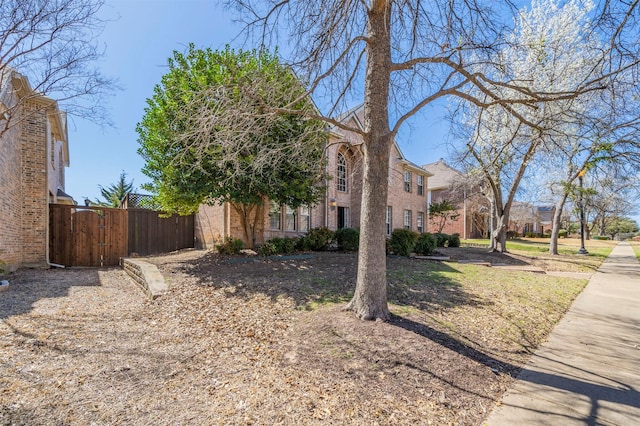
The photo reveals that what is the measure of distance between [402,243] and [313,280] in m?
6.40

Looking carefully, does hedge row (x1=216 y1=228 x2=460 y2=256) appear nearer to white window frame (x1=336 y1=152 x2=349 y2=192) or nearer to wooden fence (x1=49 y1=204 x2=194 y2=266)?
wooden fence (x1=49 y1=204 x2=194 y2=266)

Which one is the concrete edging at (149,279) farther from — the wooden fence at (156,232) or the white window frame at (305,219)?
the white window frame at (305,219)

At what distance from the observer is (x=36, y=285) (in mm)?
7531

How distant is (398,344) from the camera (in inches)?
157

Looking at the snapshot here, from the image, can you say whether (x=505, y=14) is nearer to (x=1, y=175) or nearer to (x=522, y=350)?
(x=522, y=350)

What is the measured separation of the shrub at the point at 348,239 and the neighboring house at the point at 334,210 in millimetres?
1652

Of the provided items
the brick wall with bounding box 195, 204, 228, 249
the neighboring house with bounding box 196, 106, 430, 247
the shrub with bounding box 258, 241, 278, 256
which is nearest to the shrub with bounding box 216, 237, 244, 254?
the shrub with bounding box 258, 241, 278, 256

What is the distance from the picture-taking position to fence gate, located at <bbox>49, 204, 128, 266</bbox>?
11.1 metres

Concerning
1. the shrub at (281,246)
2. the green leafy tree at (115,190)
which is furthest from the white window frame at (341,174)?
the green leafy tree at (115,190)

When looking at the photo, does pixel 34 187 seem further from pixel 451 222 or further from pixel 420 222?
pixel 451 222

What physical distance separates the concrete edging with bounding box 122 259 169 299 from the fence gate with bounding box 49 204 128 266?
3.17 m

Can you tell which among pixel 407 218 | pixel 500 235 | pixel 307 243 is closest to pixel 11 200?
pixel 307 243

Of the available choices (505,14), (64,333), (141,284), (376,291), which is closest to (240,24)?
(505,14)

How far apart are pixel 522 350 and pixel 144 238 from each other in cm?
1361
